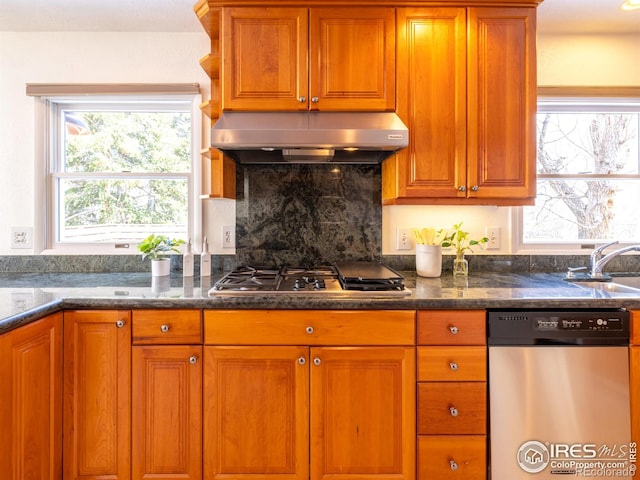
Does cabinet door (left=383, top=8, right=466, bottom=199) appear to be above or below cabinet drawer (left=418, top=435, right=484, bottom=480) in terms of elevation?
above

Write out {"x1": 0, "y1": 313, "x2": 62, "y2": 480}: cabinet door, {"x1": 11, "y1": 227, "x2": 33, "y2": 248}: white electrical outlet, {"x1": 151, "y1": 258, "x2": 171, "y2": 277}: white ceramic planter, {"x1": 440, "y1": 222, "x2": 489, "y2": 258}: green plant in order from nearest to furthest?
{"x1": 0, "y1": 313, "x2": 62, "y2": 480}: cabinet door → {"x1": 151, "y1": 258, "x2": 171, "y2": 277}: white ceramic planter → {"x1": 440, "y1": 222, "x2": 489, "y2": 258}: green plant → {"x1": 11, "y1": 227, "x2": 33, "y2": 248}: white electrical outlet

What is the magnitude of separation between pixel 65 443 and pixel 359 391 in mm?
1188

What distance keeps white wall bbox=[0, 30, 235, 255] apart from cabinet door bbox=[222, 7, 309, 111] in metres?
0.50

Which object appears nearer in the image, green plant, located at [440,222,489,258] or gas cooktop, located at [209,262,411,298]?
gas cooktop, located at [209,262,411,298]

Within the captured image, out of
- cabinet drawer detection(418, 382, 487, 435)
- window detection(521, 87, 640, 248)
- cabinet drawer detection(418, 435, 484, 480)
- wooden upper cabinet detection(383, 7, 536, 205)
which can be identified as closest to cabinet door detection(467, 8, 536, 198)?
wooden upper cabinet detection(383, 7, 536, 205)

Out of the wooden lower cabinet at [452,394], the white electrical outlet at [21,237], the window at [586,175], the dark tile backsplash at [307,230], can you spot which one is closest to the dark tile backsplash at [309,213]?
the dark tile backsplash at [307,230]

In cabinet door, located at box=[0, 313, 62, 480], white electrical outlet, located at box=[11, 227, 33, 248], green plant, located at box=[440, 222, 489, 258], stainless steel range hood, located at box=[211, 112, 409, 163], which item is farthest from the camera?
white electrical outlet, located at box=[11, 227, 33, 248]

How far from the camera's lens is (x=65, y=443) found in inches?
56.6

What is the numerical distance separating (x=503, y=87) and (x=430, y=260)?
3.04ft

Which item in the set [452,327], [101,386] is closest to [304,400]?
[452,327]

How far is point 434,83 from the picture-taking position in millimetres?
1772

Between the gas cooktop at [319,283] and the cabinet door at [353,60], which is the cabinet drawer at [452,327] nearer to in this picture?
the gas cooktop at [319,283]

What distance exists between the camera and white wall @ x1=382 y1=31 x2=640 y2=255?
2.16 m

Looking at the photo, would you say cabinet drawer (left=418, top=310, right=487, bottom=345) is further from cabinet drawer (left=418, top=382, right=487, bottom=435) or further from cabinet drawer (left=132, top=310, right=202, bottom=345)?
cabinet drawer (left=132, top=310, right=202, bottom=345)
